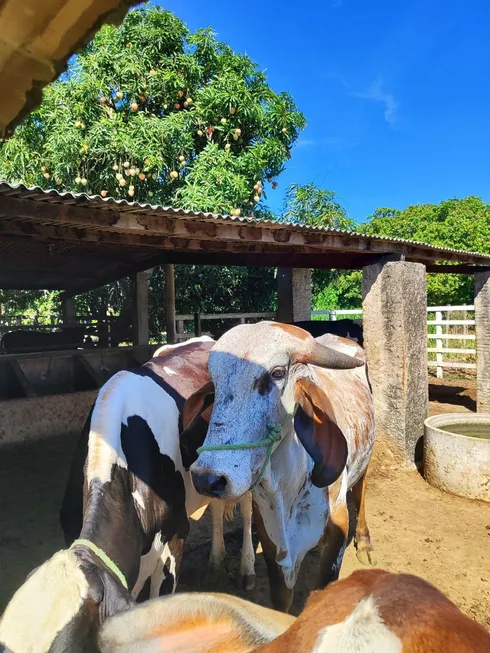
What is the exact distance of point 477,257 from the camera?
7254mm

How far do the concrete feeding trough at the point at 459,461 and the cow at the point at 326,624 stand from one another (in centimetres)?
450

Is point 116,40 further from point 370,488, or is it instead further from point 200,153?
point 370,488

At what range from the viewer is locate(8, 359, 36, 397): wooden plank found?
5.92 m

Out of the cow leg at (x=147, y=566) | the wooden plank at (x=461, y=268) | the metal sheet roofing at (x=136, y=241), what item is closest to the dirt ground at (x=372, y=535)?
the cow leg at (x=147, y=566)

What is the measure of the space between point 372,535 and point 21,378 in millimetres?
4694

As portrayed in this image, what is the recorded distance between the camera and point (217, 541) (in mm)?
3695

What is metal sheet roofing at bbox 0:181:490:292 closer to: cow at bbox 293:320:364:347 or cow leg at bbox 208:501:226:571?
cow at bbox 293:320:364:347

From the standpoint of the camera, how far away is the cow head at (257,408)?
→ 1840mm

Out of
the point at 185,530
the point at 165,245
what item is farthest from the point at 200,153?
the point at 185,530

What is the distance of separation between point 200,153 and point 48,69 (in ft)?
30.9

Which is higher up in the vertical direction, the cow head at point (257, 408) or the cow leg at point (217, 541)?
the cow head at point (257, 408)

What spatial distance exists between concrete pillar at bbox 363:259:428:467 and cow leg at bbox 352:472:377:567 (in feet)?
6.18

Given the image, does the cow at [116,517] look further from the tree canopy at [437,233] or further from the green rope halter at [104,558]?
the tree canopy at [437,233]

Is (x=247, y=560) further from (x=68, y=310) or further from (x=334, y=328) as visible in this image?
(x=68, y=310)
